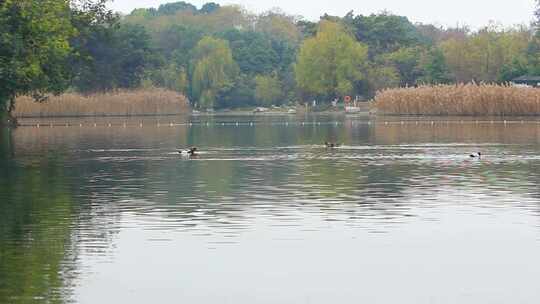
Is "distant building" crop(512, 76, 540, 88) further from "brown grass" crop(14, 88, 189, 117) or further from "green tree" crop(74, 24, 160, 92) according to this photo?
"green tree" crop(74, 24, 160, 92)

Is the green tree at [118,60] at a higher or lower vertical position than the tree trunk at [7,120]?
higher

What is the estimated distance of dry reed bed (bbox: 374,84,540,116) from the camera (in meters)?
96.6

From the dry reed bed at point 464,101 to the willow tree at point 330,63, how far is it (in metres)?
50.9

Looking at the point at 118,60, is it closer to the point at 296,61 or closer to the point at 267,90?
the point at 267,90

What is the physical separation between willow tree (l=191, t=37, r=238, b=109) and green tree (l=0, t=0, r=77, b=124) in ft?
312

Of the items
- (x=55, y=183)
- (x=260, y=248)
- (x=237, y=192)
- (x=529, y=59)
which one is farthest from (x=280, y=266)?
(x=529, y=59)

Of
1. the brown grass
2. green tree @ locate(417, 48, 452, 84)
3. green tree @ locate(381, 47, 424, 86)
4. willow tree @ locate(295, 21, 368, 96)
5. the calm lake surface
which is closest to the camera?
the calm lake surface

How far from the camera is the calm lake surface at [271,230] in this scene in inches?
631

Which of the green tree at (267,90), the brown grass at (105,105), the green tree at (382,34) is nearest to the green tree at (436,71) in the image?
the green tree at (382,34)

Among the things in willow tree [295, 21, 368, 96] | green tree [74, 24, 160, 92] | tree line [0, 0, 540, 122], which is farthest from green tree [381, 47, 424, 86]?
green tree [74, 24, 160, 92]

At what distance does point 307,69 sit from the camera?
16175 centimetres

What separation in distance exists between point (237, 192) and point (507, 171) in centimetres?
1057

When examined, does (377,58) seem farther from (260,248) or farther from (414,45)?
(260,248)

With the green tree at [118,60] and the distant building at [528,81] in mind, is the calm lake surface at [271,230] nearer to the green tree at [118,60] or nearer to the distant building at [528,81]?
the green tree at [118,60]
